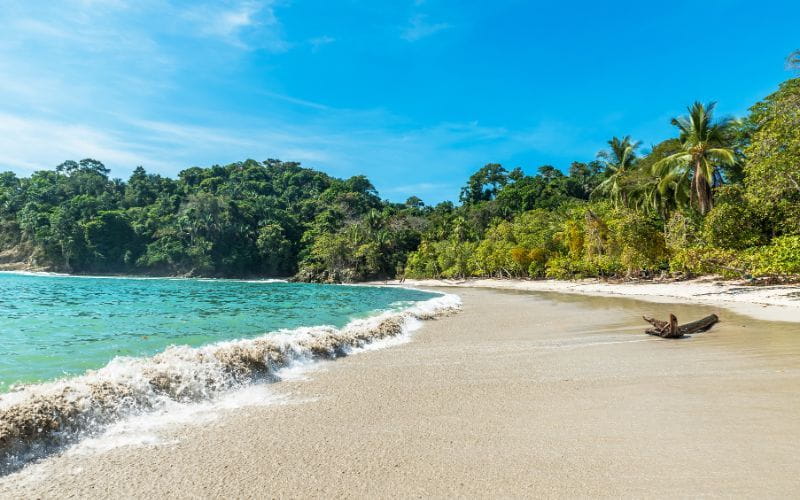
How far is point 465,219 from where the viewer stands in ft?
261

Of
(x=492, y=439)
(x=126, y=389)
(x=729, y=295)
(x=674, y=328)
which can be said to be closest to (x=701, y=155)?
(x=729, y=295)

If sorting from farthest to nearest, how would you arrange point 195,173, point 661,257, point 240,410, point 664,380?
1. point 195,173
2. point 661,257
3. point 664,380
4. point 240,410

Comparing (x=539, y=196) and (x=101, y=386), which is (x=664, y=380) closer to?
(x=101, y=386)

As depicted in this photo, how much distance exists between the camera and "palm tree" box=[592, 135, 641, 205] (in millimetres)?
44594

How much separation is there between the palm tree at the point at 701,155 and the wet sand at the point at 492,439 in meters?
26.2

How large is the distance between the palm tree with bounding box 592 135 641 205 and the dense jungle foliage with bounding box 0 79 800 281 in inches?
7.9

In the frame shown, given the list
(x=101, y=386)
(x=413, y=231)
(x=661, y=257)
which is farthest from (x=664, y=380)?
(x=413, y=231)

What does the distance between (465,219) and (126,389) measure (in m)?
76.3

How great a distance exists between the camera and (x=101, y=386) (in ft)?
16.9

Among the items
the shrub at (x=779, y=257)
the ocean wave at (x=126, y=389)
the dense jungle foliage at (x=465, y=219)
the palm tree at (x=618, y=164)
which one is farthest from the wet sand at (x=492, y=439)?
the palm tree at (x=618, y=164)

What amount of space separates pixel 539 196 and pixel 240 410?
80675 millimetres

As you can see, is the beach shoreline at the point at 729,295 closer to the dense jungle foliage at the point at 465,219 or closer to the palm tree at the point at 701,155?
the dense jungle foliage at the point at 465,219

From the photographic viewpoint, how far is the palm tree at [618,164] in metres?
44.6

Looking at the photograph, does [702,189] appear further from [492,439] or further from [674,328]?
[492,439]
